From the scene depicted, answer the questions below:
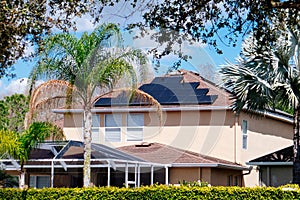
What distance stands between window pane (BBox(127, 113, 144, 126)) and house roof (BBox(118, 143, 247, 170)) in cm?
121

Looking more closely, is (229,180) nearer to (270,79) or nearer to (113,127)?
(113,127)

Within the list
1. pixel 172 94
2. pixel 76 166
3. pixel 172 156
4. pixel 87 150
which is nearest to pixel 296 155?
pixel 172 156

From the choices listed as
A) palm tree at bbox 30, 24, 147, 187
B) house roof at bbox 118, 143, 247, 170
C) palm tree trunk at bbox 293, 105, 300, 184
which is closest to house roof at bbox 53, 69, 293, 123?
house roof at bbox 118, 143, 247, 170

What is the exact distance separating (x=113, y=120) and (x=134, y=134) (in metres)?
1.26

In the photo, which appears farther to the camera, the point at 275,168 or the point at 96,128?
the point at 96,128

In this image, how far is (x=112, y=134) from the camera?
30.5m

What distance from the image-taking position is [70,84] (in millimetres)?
21469

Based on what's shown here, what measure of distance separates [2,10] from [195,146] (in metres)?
19.5

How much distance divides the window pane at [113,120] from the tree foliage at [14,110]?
2006 centimetres

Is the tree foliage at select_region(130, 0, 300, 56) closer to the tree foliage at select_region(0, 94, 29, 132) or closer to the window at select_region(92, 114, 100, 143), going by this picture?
the window at select_region(92, 114, 100, 143)

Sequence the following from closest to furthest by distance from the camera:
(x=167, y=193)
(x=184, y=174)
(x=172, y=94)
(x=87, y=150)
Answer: (x=167, y=193) < (x=87, y=150) < (x=184, y=174) < (x=172, y=94)

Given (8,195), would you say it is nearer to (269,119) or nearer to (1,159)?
(1,159)

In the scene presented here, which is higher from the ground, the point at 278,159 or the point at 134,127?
the point at 134,127

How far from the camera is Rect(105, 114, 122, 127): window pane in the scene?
1197 inches
